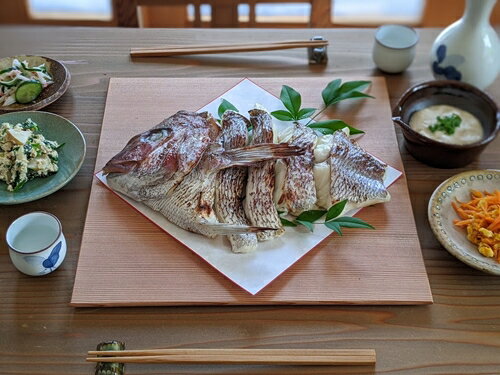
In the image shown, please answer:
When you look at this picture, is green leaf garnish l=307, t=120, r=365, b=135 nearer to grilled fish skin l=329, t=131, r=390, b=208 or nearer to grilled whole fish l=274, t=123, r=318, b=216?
grilled fish skin l=329, t=131, r=390, b=208

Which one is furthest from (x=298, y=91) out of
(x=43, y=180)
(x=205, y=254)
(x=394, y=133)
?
(x=43, y=180)

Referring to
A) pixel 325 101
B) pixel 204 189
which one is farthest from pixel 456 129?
pixel 204 189

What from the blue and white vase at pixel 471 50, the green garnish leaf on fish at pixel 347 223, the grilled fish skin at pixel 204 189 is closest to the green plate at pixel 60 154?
the grilled fish skin at pixel 204 189

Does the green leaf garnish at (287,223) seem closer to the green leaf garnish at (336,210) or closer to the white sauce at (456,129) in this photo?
the green leaf garnish at (336,210)

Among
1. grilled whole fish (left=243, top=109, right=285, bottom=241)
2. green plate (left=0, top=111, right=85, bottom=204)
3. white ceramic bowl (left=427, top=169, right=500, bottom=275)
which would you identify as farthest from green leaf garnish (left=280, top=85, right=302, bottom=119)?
green plate (left=0, top=111, right=85, bottom=204)

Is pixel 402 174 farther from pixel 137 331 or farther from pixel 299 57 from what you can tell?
pixel 137 331

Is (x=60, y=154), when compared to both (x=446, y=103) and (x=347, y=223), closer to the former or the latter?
(x=347, y=223)
